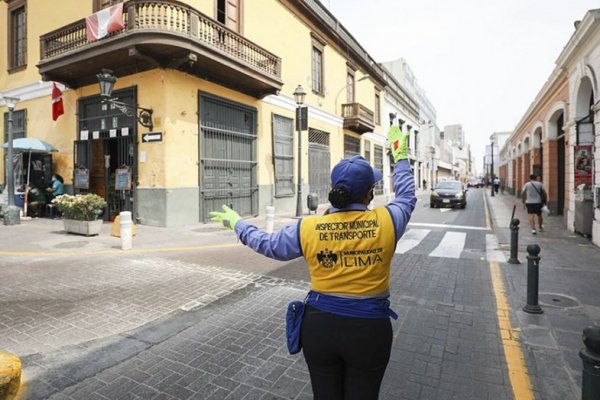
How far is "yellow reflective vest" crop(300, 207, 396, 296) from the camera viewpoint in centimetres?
178

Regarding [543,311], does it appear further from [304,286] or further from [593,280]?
[304,286]

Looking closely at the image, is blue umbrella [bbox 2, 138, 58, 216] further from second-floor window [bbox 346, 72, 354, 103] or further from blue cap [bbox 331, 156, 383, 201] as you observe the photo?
second-floor window [bbox 346, 72, 354, 103]

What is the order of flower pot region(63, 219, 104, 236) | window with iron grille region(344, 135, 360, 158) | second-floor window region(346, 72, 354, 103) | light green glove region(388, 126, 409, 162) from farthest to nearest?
1. second-floor window region(346, 72, 354, 103)
2. window with iron grille region(344, 135, 360, 158)
3. flower pot region(63, 219, 104, 236)
4. light green glove region(388, 126, 409, 162)

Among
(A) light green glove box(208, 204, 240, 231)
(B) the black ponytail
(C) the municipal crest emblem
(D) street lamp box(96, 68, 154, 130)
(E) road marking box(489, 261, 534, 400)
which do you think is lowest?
(E) road marking box(489, 261, 534, 400)

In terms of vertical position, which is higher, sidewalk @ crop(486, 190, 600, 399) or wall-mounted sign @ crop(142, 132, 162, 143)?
wall-mounted sign @ crop(142, 132, 162, 143)

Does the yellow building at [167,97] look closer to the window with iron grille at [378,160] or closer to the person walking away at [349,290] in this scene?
the person walking away at [349,290]

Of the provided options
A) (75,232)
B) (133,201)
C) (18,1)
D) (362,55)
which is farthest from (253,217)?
(362,55)

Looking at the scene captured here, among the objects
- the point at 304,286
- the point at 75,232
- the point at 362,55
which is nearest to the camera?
the point at 304,286

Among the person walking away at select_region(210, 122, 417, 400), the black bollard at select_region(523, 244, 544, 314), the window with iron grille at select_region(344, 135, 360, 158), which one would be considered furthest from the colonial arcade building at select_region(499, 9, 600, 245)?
the window with iron grille at select_region(344, 135, 360, 158)

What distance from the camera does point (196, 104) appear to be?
11.9 metres

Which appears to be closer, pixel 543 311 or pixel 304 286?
pixel 543 311

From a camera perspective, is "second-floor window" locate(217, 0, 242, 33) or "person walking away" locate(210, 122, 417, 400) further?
"second-floor window" locate(217, 0, 242, 33)

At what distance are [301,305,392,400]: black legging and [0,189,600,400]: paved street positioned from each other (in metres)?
1.11

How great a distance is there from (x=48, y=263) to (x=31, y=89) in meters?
12.3
